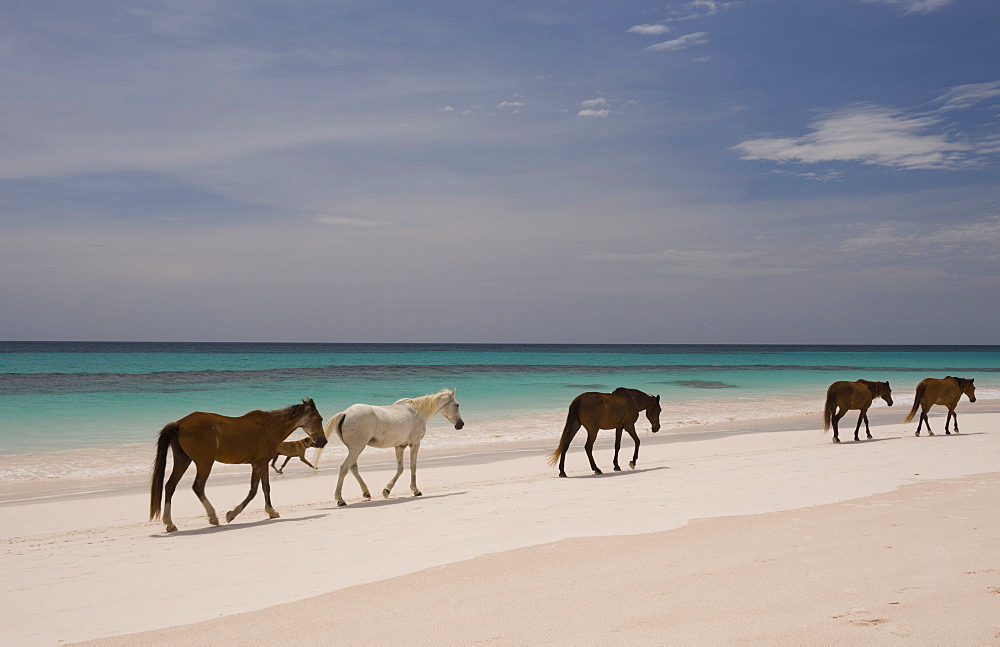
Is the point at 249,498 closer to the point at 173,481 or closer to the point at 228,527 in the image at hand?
the point at 228,527

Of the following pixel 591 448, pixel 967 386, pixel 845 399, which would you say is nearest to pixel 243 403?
pixel 591 448

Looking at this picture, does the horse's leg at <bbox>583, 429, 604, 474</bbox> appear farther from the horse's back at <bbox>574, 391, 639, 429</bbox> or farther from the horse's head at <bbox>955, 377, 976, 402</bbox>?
the horse's head at <bbox>955, 377, 976, 402</bbox>

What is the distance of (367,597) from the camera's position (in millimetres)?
4711

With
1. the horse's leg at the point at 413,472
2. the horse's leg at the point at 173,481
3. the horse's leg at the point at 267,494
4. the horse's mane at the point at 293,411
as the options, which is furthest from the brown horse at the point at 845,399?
the horse's leg at the point at 173,481

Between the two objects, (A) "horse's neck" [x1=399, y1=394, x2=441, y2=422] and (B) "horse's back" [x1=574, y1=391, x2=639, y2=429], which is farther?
(B) "horse's back" [x1=574, y1=391, x2=639, y2=429]

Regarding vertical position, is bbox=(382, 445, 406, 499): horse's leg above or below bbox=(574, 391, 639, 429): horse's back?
below

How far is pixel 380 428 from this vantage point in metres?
9.80

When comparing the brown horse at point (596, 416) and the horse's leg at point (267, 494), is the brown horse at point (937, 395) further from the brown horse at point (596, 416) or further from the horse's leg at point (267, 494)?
the horse's leg at point (267, 494)

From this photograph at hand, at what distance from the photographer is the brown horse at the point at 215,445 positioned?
7.82 metres

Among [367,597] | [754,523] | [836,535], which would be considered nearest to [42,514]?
[367,597]

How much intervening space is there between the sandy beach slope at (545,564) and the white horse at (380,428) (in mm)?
493

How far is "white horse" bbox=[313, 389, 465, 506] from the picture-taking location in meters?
9.62

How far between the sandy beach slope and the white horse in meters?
0.49

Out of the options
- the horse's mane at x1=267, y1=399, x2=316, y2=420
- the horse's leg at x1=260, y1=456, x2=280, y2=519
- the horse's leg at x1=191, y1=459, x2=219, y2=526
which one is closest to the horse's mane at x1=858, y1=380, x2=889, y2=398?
the horse's mane at x1=267, y1=399, x2=316, y2=420
